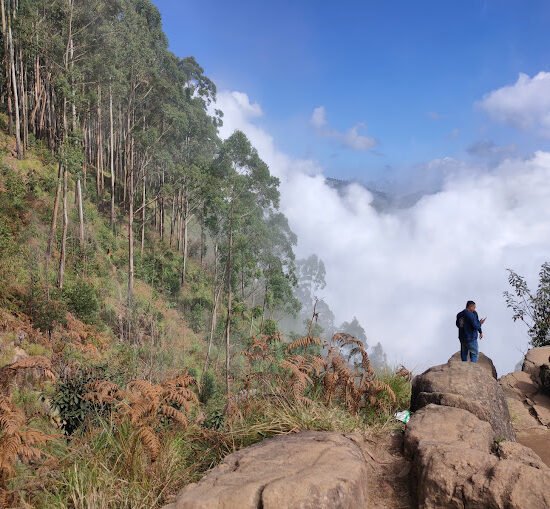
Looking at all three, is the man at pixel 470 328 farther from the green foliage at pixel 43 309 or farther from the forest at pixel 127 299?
the green foliage at pixel 43 309

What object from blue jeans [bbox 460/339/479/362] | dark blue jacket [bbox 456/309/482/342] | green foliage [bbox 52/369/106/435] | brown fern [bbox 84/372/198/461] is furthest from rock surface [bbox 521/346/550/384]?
green foliage [bbox 52/369/106/435]

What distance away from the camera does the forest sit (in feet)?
12.6

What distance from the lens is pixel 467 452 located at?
3.59 metres

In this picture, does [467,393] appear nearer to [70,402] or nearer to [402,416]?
[402,416]

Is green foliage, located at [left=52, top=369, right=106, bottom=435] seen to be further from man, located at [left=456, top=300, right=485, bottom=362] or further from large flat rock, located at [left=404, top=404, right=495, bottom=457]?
man, located at [left=456, top=300, right=485, bottom=362]

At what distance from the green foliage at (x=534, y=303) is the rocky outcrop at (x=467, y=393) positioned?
10409 millimetres

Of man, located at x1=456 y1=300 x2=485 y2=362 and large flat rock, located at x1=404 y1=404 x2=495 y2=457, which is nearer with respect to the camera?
large flat rock, located at x1=404 y1=404 x2=495 y2=457

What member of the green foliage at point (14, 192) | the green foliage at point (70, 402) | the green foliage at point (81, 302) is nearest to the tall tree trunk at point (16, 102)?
the green foliage at point (14, 192)

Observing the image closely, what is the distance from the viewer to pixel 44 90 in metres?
30.7

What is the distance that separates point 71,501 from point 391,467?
281 cm

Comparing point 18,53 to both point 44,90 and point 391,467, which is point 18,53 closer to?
point 44,90

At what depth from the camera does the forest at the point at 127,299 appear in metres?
3.85

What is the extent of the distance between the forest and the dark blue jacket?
255 cm

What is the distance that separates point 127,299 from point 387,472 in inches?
870
